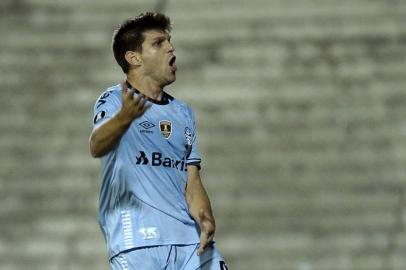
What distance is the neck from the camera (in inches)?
207

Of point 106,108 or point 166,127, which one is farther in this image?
point 166,127

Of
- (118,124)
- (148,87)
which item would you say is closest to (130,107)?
(118,124)

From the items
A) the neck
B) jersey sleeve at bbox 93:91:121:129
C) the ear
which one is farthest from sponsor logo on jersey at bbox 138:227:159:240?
the ear

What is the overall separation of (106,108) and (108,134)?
0.86 ft

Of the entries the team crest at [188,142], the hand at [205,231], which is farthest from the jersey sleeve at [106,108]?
the hand at [205,231]

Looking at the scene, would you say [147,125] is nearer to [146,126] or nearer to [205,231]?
[146,126]

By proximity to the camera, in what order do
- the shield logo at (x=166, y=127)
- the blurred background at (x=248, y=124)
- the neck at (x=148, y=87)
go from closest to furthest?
1. the shield logo at (x=166, y=127)
2. the neck at (x=148, y=87)
3. the blurred background at (x=248, y=124)

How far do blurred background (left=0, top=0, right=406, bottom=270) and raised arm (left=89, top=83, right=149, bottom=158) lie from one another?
399 centimetres

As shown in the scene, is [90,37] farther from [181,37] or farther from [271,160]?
[271,160]

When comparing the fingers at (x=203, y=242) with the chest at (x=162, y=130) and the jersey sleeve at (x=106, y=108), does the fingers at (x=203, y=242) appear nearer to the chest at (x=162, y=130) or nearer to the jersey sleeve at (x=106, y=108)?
the chest at (x=162, y=130)

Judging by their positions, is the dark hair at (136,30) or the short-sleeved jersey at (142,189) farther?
the dark hair at (136,30)

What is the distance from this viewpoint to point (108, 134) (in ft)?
15.5

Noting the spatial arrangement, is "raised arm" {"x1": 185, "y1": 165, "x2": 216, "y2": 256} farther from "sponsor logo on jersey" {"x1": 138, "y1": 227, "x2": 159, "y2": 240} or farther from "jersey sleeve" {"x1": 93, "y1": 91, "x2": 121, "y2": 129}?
"jersey sleeve" {"x1": 93, "y1": 91, "x2": 121, "y2": 129}

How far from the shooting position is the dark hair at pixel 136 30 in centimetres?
534
